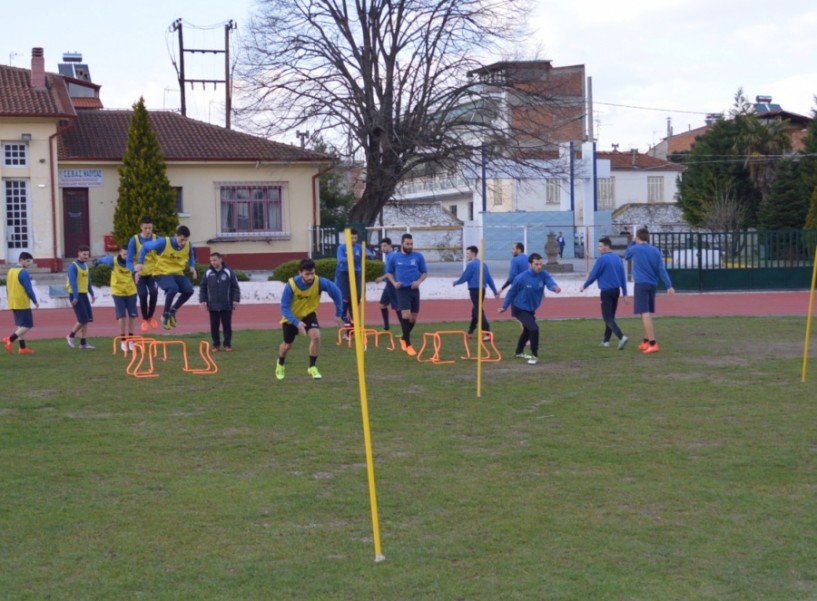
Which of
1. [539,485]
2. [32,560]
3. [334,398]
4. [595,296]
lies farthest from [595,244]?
[32,560]

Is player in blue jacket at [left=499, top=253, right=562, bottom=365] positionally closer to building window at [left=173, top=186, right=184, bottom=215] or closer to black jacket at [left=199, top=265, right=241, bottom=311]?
black jacket at [left=199, top=265, right=241, bottom=311]

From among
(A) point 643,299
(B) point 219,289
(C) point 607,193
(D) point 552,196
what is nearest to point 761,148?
(D) point 552,196

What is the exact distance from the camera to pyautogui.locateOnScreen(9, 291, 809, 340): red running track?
24.5 meters

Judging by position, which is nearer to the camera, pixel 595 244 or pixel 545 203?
pixel 595 244

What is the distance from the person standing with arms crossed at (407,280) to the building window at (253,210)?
24616mm

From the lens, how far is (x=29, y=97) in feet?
128

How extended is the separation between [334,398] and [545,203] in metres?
59.7

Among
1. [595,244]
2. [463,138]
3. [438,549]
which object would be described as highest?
[463,138]

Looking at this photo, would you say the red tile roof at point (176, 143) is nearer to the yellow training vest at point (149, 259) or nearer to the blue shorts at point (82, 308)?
Answer: the blue shorts at point (82, 308)

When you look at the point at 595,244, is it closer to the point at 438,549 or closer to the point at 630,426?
the point at 630,426

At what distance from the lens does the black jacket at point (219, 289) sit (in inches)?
690

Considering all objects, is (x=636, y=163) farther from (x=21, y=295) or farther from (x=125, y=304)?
(x=21, y=295)

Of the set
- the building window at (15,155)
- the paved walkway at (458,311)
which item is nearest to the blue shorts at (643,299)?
the paved walkway at (458,311)

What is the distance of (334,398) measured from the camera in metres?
13.0
